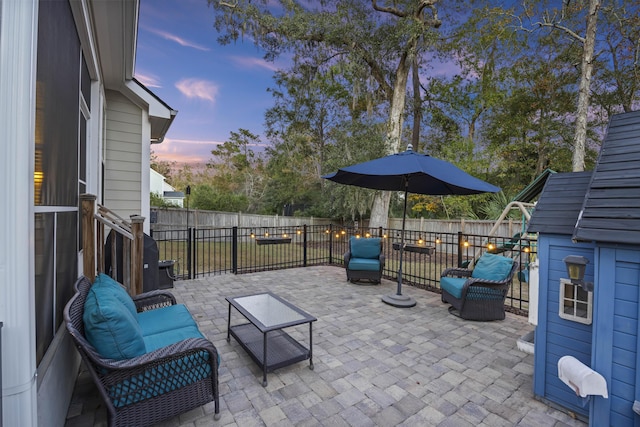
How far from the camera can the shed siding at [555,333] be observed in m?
2.20

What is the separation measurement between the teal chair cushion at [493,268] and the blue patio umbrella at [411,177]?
101cm

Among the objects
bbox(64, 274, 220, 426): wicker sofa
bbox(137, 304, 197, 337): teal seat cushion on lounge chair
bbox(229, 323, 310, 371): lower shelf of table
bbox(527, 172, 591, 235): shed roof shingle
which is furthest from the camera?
bbox(229, 323, 310, 371): lower shelf of table

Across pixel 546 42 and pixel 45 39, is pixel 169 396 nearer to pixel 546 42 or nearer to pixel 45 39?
pixel 45 39

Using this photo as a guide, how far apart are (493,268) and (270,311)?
3.22m

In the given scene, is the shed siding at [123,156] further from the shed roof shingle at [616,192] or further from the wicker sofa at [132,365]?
the shed roof shingle at [616,192]

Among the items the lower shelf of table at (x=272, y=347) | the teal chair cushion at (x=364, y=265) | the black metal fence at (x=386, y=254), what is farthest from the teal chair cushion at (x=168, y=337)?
the teal chair cushion at (x=364, y=265)

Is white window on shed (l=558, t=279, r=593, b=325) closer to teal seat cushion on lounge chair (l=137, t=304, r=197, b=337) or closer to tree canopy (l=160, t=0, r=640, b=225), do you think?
teal seat cushion on lounge chair (l=137, t=304, r=197, b=337)

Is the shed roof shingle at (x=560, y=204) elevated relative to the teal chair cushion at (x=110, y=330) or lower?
elevated

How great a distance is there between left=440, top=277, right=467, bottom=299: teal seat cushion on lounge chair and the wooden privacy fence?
4254mm

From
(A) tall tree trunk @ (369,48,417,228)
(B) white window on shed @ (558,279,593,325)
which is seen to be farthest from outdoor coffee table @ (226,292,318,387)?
(A) tall tree trunk @ (369,48,417,228)

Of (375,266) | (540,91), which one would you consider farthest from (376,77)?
(375,266)

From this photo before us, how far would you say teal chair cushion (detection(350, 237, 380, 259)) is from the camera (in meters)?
5.96

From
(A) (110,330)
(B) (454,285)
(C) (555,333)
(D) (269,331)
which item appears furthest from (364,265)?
(A) (110,330)

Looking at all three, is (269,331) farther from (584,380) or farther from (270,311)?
(584,380)
